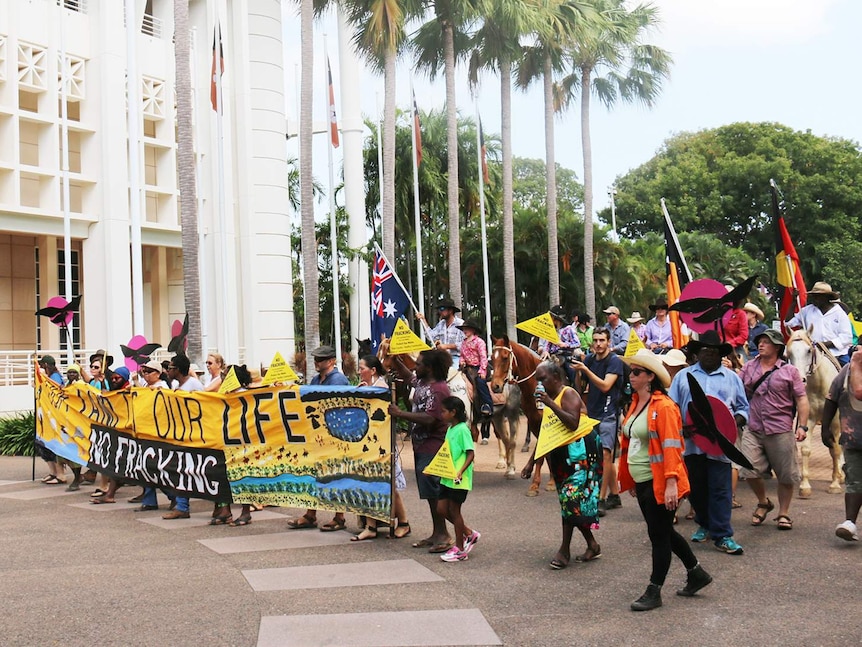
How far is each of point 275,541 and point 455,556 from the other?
2.18 metres

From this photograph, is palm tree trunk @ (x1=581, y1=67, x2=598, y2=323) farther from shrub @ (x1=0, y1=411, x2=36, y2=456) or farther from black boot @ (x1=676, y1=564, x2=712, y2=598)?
black boot @ (x1=676, y1=564, x2=712, y2=598)

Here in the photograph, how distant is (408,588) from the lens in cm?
722

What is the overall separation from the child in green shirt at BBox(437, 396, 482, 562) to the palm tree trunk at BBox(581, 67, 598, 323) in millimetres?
25968

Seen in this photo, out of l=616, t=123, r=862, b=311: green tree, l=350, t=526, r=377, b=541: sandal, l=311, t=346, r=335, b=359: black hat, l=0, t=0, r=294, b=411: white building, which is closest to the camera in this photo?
l=350, t=526, r=377, b=541: sandal

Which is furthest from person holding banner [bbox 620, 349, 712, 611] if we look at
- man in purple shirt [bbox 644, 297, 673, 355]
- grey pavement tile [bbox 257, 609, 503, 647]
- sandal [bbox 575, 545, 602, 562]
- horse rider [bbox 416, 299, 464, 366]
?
man in purple shirt [bbox 644, 297, 673, 355]

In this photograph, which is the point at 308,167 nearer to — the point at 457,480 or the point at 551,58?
the point at 551,58

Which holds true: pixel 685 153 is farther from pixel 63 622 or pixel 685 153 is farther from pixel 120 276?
pixel 63 622

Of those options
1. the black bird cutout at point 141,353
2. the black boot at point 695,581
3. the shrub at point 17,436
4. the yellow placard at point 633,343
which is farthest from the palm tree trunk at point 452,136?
the black boot at point 695,581

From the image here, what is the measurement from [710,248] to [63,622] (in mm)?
40138

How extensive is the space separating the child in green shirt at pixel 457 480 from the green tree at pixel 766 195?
138ft

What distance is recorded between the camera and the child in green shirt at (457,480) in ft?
26.1

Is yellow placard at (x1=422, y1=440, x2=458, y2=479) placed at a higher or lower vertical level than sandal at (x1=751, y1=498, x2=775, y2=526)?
higher

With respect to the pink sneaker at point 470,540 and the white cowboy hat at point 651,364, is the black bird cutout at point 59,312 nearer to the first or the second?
the pink sneaker at point 470,540

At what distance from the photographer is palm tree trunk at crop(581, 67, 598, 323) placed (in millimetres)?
35375
